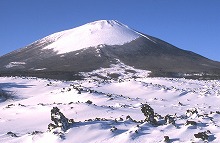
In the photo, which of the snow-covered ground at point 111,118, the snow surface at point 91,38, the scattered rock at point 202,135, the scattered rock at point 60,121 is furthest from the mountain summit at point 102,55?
the scattered rock at point 202,135

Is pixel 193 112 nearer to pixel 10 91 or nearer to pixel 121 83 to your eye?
pixel 121 83

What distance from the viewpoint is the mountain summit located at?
129375 millimetres

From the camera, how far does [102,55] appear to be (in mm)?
148500

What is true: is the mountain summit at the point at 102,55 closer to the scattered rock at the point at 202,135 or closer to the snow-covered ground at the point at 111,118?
the snow-covered ground at the point at 111,118

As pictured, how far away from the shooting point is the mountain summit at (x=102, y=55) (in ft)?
424

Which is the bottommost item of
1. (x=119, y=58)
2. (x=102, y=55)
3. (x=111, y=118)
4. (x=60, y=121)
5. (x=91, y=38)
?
(x=111, y=118)

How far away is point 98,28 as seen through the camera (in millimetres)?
199875

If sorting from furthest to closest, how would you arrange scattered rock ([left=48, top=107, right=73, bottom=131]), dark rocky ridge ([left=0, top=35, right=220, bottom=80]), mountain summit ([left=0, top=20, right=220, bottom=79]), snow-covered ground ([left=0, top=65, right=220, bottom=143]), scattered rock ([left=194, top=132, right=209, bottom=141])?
mountain summit ([left=0, top=20, right=220, bottom=79])
dark rocky ridge ([left=0, top=35, right=220, bottom=80])
scattered rock ([left=48, top=107, right=73, bottom=131])
snow-covered ground ([left=0, top=65, right=220, bottom=143])
scattered rock ([left=194, top=132, right=209, bottom=141])

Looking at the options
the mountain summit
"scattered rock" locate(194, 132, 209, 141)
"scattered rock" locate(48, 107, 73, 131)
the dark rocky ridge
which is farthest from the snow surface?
"scattered rock" locate(194, 132, 209, 141)

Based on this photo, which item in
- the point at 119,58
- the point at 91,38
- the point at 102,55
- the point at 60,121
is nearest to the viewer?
the point at 60,121

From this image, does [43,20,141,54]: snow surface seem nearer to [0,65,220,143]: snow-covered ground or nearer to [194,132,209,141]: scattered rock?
[0,65,220,143]: snow-covered ground

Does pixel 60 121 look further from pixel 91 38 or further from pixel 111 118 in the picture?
Result: pixel 91 38

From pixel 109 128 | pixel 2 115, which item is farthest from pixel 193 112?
pixel 2 115

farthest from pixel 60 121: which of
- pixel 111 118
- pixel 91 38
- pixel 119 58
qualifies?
pixel 91 38
